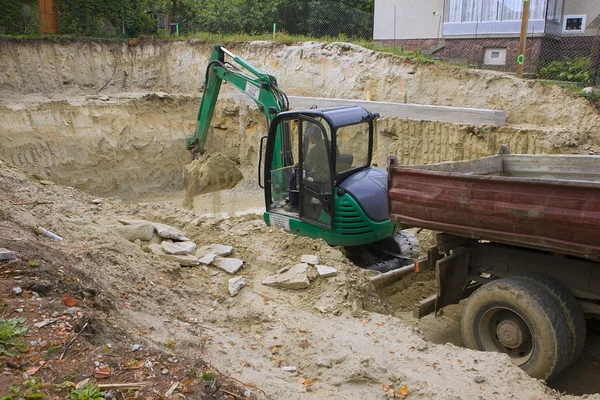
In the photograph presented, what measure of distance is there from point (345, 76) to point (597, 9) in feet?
20.7

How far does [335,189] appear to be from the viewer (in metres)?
6.83

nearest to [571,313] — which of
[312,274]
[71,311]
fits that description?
[312,274]

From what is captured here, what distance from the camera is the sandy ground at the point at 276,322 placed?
4.02m

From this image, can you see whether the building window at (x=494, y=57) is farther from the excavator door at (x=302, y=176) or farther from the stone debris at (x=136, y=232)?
the stone debris at (x=136, y=232)

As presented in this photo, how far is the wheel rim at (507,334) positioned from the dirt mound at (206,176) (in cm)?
781

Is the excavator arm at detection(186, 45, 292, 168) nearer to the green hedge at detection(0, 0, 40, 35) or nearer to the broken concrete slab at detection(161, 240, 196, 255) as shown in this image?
the broken concrete slab at detection(161, 240, 196, 255)

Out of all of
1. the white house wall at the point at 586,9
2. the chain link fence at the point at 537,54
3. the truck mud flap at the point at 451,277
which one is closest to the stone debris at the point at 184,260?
the truck mud flap at the point at 451,277

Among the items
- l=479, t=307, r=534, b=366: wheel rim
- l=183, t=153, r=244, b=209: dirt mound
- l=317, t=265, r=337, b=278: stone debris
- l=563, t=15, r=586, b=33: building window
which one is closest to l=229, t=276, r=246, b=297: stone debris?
l=317, t=265, r=337, b=278: stone debris

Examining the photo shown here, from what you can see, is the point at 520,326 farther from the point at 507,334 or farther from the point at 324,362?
the point at 324,362

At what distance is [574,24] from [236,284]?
40.6 ft

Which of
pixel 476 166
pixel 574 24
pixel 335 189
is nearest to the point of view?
pixel 476 166

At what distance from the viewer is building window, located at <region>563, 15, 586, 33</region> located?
44.8ft

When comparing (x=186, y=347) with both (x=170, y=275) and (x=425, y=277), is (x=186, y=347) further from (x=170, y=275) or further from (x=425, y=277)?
(x=425, y=277)

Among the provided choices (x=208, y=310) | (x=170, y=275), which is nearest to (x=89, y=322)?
(x=208, y=310)
